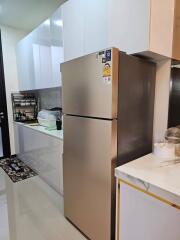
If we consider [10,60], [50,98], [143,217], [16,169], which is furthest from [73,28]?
[16,169]

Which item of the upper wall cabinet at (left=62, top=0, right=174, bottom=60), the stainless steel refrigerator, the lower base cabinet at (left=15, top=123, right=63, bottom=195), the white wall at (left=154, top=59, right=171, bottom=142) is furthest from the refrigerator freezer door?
the lower base cabinet at (left=15, top=123, right=63, bottom=195)

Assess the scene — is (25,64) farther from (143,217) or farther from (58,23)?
(143,217)

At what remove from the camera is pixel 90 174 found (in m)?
1.40

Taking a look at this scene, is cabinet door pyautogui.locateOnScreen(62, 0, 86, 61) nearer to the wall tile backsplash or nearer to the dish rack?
the wall tile backsplash

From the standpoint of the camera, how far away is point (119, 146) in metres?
1.28

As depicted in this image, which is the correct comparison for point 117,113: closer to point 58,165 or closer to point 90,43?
point 90,43

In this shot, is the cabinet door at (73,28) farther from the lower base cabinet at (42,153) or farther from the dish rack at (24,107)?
the dish rack at (24,107)

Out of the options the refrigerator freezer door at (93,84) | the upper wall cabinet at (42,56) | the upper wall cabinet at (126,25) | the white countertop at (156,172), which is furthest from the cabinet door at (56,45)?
the white countertop at (156,172)

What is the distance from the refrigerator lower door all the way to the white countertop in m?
0.16

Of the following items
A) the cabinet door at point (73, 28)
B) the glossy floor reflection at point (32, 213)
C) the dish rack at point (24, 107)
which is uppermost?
the cabinet door at point (73, 28)

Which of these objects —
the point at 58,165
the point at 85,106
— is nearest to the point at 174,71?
the point at 85,106

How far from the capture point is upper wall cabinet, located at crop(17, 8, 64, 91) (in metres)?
2.28

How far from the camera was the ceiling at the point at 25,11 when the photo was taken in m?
2.50

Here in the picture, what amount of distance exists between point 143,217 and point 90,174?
0.52 meters
